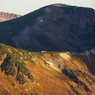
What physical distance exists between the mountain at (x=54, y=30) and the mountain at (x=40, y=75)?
49875 mm

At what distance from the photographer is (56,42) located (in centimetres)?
14762

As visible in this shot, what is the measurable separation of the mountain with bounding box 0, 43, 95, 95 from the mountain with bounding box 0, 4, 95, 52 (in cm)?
4987

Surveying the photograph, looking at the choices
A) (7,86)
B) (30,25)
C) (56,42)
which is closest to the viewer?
(7,86)

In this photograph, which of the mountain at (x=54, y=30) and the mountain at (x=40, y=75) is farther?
the mountain at (x=54, y=30)

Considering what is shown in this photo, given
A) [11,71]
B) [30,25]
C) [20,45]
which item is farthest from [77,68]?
[30,25]

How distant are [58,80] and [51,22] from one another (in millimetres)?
105413

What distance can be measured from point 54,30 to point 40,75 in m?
97.0

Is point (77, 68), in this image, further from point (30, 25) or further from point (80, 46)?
point (30, 25)

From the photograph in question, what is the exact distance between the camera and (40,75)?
70.8m

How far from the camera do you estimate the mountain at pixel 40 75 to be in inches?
2363

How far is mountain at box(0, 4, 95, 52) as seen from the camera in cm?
14150

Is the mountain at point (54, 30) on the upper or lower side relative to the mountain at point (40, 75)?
lower

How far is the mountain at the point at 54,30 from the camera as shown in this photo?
141500 millimetres

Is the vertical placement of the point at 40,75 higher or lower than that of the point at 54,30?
higher
